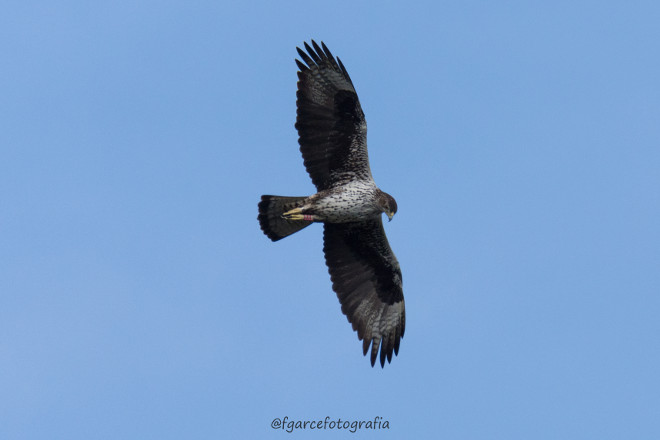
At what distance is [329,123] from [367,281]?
231 centimetres

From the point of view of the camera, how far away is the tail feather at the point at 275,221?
11234 mm

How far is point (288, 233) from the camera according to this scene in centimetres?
1133

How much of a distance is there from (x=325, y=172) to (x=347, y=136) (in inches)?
21.3

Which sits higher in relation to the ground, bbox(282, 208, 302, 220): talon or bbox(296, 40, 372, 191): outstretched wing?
bbox(296, 40, 372, 191): outstretched wing

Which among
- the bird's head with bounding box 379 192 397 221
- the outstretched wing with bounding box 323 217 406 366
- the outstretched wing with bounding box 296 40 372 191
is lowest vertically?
the outstretched wing with bounding box 323 217 406 366

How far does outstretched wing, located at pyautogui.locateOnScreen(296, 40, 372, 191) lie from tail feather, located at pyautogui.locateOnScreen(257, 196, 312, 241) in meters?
0.63

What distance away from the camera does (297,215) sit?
36.1 ft

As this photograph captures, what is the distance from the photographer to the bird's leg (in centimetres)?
1100

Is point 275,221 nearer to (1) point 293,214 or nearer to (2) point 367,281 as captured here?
(1) point 293,214

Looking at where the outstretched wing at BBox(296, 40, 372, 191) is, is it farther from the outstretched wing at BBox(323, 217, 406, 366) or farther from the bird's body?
the outstretched wing at BBox(323, 217, 406, 366)

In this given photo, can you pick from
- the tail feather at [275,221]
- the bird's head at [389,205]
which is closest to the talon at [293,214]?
the tail feather at [275,221]

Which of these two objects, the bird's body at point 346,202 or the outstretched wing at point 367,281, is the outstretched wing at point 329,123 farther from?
the outstretched wing at point 367,281

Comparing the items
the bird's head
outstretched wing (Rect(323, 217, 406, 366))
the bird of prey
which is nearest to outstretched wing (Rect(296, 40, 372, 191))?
the bird of prey

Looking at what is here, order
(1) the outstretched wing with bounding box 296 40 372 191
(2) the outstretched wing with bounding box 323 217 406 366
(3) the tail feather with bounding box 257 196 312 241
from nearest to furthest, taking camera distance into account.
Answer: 1. (1) the outstretched wing with bounding box 296 40 372 191
2. (3) the tail feather with bounding box 257 196 312 241
3. (2) the outstretched wing with bounding box 323 217 406 366
